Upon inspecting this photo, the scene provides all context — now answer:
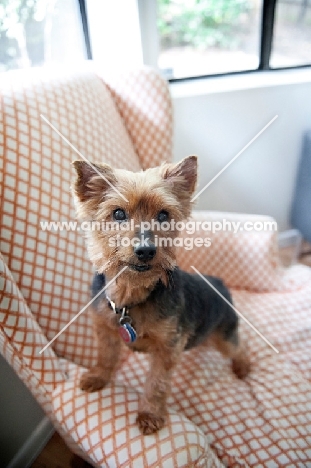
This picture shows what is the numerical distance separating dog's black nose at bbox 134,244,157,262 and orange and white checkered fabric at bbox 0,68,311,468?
0.36 metres

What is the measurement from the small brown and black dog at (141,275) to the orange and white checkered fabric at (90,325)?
3.8 inches

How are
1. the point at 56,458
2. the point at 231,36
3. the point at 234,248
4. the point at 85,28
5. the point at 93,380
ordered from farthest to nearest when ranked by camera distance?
1. the point at 231,36
2. the point at 85,28
3. the point at 234,248
4. the point at 56,458
5. the point at 93,380

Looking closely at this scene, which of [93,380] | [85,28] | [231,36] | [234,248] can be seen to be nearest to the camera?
[93,380]

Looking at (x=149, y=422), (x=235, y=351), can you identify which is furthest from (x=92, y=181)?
(x=235, y=351)

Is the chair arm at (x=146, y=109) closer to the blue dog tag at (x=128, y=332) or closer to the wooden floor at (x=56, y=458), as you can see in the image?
the blue dog tag at (x=128, y=332)

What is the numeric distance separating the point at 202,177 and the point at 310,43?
1.19 metres

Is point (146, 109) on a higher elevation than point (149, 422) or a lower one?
higher

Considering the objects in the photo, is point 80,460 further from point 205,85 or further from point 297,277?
point 205,85

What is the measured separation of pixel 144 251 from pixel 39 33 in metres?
1.47

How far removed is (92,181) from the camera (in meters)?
1.09

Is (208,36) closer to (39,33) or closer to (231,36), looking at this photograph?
(231,36)

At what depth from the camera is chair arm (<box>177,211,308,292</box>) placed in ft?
5.82

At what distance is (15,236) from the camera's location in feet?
3.77

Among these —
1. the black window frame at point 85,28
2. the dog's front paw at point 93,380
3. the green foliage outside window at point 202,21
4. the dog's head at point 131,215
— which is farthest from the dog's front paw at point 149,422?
the green foliage outside window at point 202,21
